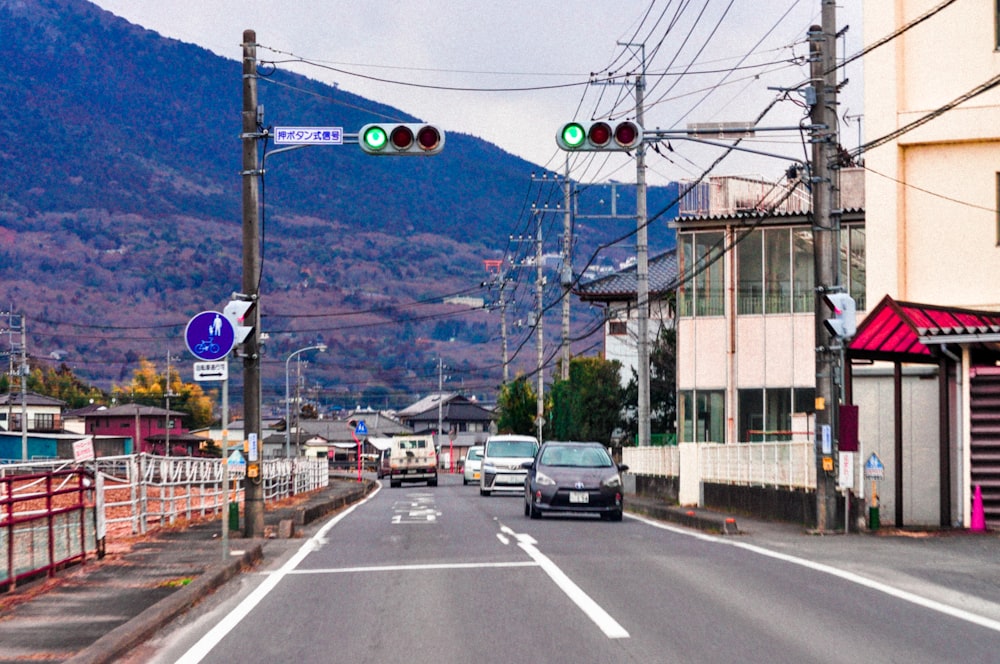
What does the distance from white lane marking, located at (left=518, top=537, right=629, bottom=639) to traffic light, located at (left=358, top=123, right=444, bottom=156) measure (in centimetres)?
630

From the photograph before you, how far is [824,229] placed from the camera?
2133cm

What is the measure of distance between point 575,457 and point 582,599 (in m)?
14.4

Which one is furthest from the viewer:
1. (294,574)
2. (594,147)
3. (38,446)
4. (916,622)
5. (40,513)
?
→ (38,446)

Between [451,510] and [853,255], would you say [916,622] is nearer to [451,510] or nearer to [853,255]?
[451,510]

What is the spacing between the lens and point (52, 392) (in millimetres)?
144625

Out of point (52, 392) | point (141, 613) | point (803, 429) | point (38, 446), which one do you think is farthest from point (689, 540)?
point (52, 392)

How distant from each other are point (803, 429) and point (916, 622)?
21.5m

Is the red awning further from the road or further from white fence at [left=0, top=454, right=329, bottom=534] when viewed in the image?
white fence at [left=0, top=454, right=329, bottom=534]

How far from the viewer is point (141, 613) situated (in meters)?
11.3

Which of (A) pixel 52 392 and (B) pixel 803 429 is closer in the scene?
(B) pixel 803 429

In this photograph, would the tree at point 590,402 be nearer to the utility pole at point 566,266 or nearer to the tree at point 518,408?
the utility pole at point 566,266

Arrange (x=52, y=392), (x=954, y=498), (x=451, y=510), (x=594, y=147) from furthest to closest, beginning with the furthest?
(x=52, y=392) < (x=451, y=510) < (x=954, y=498) < (x=594, y=147)

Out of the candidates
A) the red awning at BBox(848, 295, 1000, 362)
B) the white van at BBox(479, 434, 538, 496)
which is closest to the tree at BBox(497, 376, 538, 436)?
the white van at BBox(479, 434, 538, 496)

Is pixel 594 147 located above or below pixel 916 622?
above
